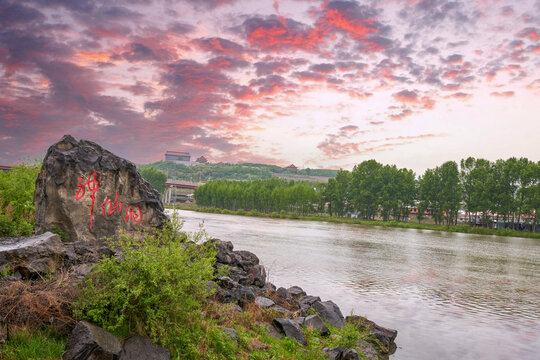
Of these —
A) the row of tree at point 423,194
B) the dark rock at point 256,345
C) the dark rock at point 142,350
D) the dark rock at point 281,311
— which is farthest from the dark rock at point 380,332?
the row of tree at point 423,194

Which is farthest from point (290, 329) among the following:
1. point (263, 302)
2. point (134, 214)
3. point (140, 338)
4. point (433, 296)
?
point (433, 296)

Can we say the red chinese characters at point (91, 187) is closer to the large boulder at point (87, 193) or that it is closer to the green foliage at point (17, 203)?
the large boulder at point (87, 193)

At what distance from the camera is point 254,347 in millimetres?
7180

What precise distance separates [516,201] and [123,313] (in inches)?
3242

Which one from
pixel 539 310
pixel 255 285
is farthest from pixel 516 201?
pixel 255 285

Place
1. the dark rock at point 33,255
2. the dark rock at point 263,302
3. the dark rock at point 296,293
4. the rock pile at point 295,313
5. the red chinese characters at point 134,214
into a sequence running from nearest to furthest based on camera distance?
the dark rock at point 33,255, the rock pile at point 295,313, the dark rock at point 263,302, the dark rock at point 296,293, the red chinese characters at point 134,214

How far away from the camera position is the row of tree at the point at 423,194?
74.4m

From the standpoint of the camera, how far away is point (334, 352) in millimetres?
7965

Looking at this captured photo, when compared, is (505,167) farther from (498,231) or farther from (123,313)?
(123,313)

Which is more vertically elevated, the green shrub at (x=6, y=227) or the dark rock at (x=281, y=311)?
the green shrub at (x=6, y=227)

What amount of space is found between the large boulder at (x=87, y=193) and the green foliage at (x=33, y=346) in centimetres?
705

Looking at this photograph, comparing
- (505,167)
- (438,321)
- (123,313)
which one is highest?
(505,167)

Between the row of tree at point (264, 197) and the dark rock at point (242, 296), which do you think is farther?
the row of tree at point (264, 197)

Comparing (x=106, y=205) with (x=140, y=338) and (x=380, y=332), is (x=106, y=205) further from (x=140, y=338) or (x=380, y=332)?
(x=380, y=332)
